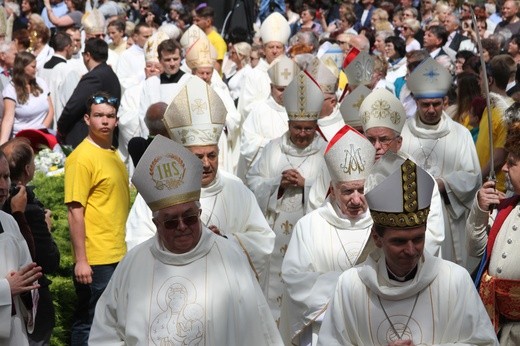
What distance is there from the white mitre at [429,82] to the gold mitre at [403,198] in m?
5.07

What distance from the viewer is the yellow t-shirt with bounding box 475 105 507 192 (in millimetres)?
11047

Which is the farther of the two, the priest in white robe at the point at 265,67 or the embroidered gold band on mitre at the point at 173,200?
the priest in white robe at the point at 265,67

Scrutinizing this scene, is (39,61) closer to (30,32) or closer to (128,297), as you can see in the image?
(30,32)

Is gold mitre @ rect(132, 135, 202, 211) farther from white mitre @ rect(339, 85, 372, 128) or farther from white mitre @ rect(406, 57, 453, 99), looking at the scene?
white mitre @ rect(339, 85, 372, 128)

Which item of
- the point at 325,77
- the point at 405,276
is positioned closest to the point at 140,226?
the point at 405,276

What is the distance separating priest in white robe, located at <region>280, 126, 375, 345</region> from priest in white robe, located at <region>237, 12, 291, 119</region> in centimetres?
717

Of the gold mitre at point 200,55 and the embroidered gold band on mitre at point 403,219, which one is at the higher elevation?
the embroidered gold band on mitre at point 403,219

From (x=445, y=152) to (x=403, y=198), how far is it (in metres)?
5.19

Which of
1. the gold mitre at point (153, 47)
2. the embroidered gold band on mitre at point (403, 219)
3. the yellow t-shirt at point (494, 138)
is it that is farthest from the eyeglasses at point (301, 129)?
the gold mitre at point (153, 47)

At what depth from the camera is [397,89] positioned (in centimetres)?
1580

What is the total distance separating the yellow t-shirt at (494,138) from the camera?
1105 centimetres

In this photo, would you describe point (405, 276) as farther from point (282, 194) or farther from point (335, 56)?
point (335, 56)

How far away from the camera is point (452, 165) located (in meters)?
11.0

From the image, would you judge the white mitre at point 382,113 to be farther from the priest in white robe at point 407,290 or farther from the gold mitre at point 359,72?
the priest in white robe at point 407,290
